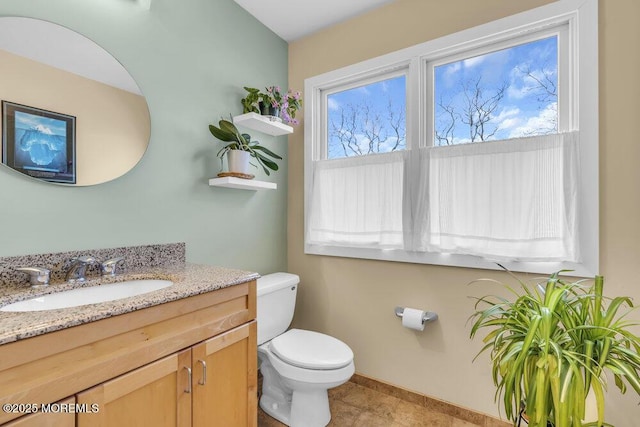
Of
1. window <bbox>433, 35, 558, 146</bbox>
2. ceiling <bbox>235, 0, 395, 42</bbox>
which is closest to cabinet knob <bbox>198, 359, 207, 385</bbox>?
window <bbox>433, 35, 558, 146</bbox>

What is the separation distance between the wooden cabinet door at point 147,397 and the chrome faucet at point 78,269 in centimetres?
52

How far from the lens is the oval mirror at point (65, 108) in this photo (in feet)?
3.64

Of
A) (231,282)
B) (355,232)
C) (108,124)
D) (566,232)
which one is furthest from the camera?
(355,232)

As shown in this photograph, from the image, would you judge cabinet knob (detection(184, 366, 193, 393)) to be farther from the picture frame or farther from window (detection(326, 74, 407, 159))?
window (detection(326, 74, 407, 159))

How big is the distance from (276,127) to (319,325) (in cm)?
144

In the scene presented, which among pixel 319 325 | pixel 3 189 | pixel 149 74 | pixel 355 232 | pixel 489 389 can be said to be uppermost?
pixel 149 74

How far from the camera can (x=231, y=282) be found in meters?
1.23

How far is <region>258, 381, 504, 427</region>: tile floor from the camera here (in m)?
1.71

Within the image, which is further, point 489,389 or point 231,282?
point 489,389

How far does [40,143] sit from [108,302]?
0.73 metres

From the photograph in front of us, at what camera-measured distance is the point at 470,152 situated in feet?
5.58

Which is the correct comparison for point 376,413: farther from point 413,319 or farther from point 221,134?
point 221,134

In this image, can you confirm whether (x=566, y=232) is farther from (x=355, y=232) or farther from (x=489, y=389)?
(x=355, y=232)

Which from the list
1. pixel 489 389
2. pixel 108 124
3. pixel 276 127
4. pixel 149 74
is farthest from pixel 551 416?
pixel 149 74
